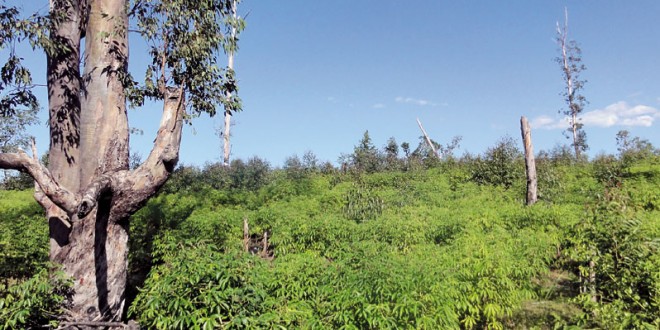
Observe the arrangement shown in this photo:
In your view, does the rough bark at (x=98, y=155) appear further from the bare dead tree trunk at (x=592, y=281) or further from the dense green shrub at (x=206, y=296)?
the bare dead tree trunk at (x=592, y=281)

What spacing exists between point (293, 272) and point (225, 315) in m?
1.13

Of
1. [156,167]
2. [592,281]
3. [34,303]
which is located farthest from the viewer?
[156,167]

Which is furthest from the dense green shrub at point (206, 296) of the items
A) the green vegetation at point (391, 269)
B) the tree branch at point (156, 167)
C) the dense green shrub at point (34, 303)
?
the tree branch at point (156, 167)

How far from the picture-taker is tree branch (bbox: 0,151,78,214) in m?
3.64

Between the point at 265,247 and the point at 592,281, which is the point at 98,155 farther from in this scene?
the point at 592,281

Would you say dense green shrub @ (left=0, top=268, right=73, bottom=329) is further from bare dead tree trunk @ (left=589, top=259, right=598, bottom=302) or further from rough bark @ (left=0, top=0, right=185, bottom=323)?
bare dead tree trunk @ (left=589, top=259, right=598, bottom=302)

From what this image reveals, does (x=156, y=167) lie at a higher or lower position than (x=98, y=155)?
lower

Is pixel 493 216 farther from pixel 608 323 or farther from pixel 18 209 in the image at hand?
pixel 18 209

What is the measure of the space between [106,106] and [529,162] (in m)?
11.3

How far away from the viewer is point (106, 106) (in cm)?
497

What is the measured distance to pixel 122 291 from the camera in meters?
4.91

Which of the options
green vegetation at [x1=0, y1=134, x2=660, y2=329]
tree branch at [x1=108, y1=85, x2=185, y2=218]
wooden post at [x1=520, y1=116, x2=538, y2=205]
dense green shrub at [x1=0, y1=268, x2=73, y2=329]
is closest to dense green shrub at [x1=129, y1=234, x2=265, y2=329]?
green vegetation at [x1=0, y1=134, x2=660, y2=329]

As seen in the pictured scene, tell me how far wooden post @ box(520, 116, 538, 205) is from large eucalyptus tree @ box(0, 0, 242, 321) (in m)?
9.63

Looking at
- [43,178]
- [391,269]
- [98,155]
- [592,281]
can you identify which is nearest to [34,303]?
[43,178]
